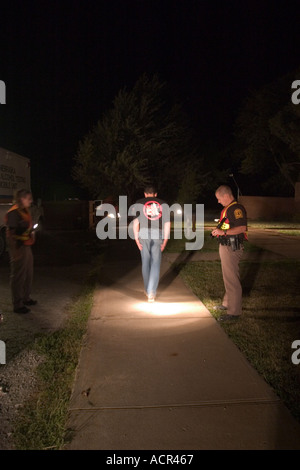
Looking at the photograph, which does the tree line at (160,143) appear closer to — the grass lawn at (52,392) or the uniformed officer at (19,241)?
the uniformed officer at (19,241)

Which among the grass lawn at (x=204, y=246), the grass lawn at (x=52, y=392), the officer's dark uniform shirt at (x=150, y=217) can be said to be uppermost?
the officer's dark uniform shirt at (x=150, y=217)

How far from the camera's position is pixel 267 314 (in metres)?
6.31

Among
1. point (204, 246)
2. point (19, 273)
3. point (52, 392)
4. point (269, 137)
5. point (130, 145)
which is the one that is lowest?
point (52, 392)

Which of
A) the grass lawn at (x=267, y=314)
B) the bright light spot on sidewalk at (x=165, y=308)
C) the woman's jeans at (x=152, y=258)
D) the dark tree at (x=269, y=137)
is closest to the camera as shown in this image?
the grass lawn at (x=267, y=314)

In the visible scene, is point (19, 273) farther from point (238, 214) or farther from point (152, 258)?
point (238, 214)

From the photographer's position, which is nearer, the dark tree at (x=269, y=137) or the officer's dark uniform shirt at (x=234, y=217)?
the officer's dark uniform shirt at (x=234, y=217)

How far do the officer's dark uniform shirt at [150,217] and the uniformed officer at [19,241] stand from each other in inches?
66.4

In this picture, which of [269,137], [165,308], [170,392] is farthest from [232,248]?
[269,137]

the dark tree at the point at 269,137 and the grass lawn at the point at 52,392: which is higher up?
the dark tree at the point at 269,137

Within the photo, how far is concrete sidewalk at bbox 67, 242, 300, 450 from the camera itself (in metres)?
3.19

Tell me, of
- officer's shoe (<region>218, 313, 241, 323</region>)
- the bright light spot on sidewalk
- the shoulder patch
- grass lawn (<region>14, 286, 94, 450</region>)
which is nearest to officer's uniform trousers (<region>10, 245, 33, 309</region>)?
grass lawn (<region>14, 286, 94, 450</region>)

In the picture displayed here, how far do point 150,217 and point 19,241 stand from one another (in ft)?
6.55

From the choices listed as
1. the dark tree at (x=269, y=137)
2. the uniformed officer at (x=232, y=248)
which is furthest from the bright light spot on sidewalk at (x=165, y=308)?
the dark tree at (x=269, y=137)

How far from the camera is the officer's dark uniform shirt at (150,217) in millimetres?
6793
